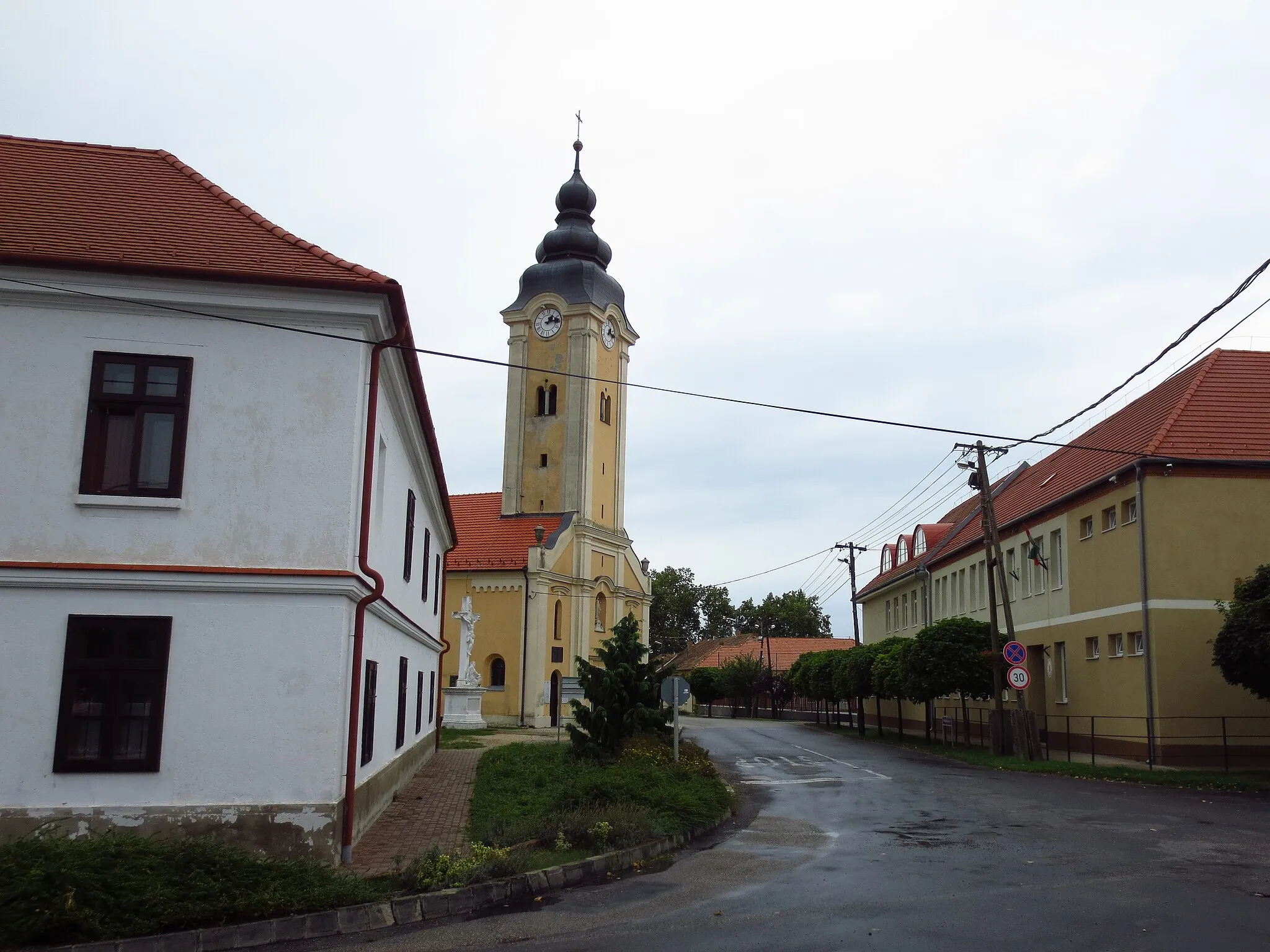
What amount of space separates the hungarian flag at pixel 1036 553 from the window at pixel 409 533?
63.0ft

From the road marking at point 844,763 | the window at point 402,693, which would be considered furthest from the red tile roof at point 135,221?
the road marking at point 844,763

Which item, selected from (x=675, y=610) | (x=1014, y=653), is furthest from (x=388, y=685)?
(x=675, y=610)

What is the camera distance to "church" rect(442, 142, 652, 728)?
163ft

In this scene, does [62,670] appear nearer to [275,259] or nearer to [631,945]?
[275,259]

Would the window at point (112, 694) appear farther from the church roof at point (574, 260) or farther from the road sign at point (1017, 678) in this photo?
the church roof at point (574, 260)

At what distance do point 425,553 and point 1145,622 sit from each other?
1590 centimetres

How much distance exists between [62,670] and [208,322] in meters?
3.74

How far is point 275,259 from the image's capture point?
39.1 feet

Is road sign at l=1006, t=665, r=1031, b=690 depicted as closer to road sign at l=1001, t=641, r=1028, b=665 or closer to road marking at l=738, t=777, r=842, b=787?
road sign at l=1001, t=641, r=1028, b=665

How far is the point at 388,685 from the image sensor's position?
15.9 m

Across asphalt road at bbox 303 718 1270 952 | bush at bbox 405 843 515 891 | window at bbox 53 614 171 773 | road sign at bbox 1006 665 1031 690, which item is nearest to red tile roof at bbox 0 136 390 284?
window at bbox 53 614 171 773

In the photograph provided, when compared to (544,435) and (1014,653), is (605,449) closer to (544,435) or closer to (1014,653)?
(544,435)

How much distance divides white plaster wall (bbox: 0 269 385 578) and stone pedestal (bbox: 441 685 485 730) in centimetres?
3118

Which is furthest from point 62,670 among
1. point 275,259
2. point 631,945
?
point 631,945
